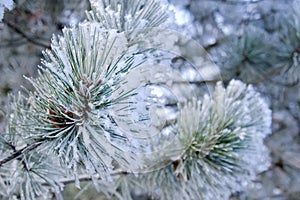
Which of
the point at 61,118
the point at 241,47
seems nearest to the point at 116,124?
the point at 61,118

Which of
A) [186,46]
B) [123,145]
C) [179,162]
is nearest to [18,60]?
[186,46]

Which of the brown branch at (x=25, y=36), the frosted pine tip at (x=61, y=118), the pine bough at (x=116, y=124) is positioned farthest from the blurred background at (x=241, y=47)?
the frosted pine tip at (x=61, y=118)

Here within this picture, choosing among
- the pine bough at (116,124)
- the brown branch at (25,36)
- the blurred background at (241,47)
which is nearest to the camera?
the pine bough at (116,124)

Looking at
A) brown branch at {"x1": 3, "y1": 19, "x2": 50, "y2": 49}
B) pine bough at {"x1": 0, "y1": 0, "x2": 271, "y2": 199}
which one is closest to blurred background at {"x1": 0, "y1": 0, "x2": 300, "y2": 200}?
brown branch at {"x1": 3, "y1": 19, "x2": 50, "y2": 49}

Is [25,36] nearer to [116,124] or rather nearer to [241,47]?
[241,47]

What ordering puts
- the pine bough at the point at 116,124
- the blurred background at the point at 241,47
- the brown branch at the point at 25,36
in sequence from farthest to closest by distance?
the brown branch at the point at 25,36 < the blurred background at the point at 241,47 < the pine bough at the point at 116,124

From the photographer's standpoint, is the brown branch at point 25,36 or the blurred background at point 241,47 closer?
the blurred background at point 241,47

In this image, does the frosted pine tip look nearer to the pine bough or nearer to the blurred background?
the pine bough

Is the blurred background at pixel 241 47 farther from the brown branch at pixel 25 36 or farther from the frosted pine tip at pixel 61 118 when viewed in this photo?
the frosted pine tip at pixel 61 118

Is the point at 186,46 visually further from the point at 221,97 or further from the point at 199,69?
the point at 221,97
